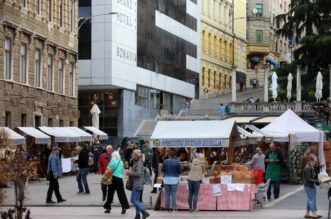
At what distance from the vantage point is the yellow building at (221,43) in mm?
95688

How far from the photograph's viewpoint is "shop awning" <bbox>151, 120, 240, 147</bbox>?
86.7ft

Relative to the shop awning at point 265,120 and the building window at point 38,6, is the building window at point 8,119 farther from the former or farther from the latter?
the shop awning at point 265,120

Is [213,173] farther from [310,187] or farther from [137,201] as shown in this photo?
[137,201]

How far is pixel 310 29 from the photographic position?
203 ft

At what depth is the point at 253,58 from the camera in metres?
114

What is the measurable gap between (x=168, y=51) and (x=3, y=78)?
3911cm

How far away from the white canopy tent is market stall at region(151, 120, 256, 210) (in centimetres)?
645

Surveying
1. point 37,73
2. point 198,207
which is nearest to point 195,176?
point 198,207

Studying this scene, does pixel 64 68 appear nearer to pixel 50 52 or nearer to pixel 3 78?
pixel 50 52

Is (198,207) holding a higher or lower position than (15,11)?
lower

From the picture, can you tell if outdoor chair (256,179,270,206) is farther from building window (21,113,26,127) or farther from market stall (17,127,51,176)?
building window (21,113,26,127)

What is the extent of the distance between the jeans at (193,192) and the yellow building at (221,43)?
218 ft

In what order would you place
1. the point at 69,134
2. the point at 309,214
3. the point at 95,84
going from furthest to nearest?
1. the point at 95,84
2. the point at 69,134
3. the point at 309,214

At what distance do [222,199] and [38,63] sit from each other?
25199mm
